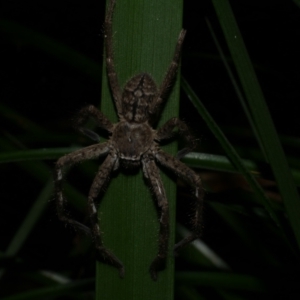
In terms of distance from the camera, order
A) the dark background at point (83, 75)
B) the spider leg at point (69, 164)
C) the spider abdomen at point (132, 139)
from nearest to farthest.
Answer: the spider leg at point (69, 164) < the spider abdomen at point (132, 139) < the dark background at point (83, 75)

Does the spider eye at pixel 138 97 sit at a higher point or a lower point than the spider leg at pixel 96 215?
higher

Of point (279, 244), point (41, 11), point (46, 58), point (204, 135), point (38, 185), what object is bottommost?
point (279, 244)

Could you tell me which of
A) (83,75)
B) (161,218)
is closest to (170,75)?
(161,218)

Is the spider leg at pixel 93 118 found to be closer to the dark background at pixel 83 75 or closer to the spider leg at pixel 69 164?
the spider leg at pixel 69 164

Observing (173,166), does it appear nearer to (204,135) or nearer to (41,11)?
(204,135)

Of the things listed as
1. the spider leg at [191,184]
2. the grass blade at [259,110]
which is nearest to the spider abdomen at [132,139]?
the spider leg at [191,184]

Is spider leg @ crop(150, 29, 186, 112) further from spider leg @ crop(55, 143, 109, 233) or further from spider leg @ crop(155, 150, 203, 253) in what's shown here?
spider leg @ crop(55, 143, 109, 233)

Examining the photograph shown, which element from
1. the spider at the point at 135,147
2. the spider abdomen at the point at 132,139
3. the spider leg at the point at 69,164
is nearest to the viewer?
the spider at the point at 135,147

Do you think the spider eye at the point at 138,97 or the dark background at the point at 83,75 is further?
the dark background at the point at 83,75

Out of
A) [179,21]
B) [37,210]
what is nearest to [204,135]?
[179,21]
